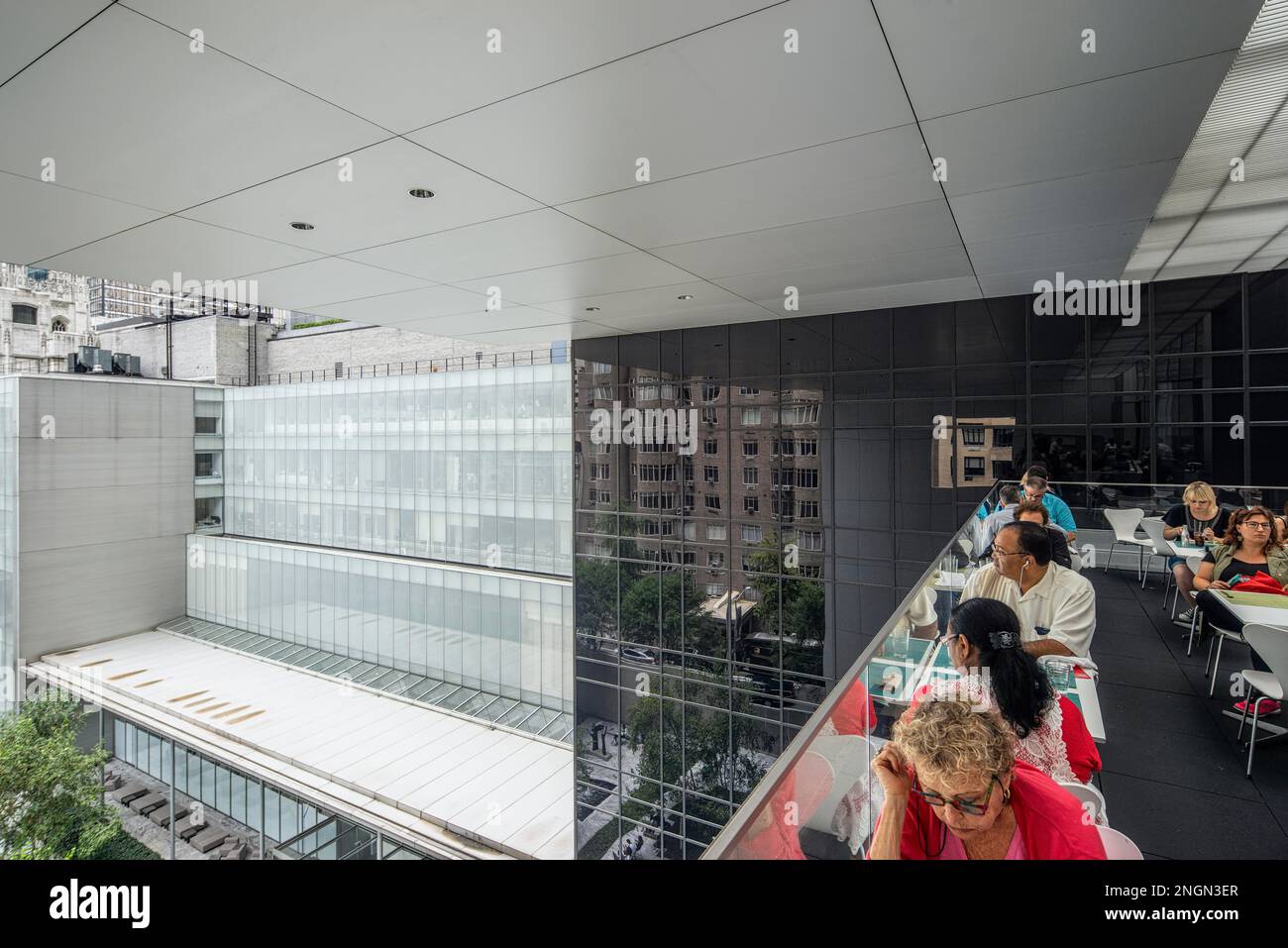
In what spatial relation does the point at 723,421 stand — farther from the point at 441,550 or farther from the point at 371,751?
the point at 441,550

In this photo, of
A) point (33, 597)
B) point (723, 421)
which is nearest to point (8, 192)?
point (723, 421)

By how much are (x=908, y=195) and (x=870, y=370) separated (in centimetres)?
534

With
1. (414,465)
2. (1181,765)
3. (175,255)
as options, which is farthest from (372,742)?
(1181,765)

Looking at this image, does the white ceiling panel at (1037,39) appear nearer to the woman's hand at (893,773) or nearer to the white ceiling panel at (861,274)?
the woman's hand at (893,773)

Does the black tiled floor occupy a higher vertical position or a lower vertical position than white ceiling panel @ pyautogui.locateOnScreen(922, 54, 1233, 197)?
lower

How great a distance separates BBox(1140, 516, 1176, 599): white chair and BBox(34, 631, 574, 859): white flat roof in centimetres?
1055

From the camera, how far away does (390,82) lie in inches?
106

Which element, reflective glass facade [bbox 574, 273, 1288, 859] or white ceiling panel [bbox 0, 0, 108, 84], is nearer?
white ceiling panel [bbox 0, 0, 108, 84]

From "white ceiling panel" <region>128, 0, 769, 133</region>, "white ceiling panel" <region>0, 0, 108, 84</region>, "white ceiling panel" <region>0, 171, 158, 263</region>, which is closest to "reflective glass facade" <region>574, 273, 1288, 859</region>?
"white ceiling panel" <region>128, 0, 769, 133</region>

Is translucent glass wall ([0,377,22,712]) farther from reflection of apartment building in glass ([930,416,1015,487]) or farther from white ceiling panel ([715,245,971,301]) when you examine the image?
reflection of apartment building in glass ([930,416,1015,487])

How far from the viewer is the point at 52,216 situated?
4.03 meters

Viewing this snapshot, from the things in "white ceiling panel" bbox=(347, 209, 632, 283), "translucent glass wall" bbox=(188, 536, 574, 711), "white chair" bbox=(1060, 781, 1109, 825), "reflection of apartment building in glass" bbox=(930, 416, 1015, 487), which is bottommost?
"translucent glass wall" bbox=(188, 536, 574, 711)

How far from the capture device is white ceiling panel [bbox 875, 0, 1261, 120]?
232 cm
